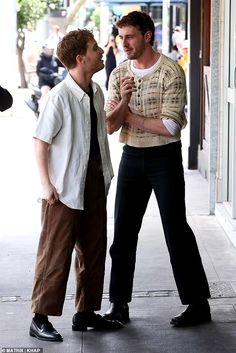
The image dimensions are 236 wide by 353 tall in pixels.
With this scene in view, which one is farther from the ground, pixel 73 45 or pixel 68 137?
pixel 73 45

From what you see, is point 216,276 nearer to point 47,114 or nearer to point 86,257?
point 86,257

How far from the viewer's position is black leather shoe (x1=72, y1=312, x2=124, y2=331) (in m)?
5.71

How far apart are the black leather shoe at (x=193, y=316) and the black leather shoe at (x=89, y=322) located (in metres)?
0.42

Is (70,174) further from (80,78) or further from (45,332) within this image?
(45,332)

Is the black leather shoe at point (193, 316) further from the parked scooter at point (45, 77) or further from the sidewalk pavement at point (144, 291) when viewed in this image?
the parked scooter at point (45, 77)

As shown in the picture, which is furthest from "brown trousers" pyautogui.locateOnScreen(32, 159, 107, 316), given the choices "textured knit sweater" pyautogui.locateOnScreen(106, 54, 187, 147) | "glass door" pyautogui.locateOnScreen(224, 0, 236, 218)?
"glass door" pyautogui.locateOnScreen(224, 0, 236, 218)

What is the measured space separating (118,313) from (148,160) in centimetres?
102

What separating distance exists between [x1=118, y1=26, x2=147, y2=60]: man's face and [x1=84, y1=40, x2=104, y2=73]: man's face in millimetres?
252

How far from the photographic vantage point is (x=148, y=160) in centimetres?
576

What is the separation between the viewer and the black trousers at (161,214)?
5.74m

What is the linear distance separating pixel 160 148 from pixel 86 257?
0.82 meters

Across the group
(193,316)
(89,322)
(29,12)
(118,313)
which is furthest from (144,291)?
(29,12)

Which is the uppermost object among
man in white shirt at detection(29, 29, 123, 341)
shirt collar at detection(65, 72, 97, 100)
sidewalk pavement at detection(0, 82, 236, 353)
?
shirt collar at detection(65, 72, 97, 100)

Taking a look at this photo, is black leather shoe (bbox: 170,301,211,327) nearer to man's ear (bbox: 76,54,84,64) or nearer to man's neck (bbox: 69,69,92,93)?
man's neck (bbox: 69,69,92,93)
